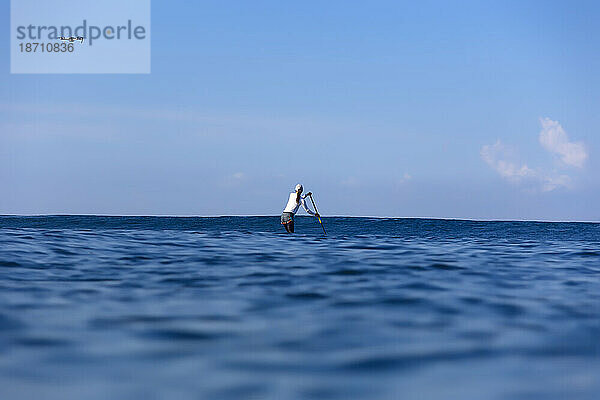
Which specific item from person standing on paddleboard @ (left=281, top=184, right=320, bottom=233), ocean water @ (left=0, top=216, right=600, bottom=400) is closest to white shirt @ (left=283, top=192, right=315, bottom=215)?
person standing on paddleboard @ (left=281, top=184, right=320, bottom=233)

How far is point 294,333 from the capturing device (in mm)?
5582

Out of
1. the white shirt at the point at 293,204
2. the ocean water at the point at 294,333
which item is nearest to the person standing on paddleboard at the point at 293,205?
the white shirt at the point at 293,204

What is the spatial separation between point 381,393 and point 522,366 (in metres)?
1.35

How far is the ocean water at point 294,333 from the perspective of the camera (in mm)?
4059

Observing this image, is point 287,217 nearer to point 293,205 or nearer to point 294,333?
point 293,205

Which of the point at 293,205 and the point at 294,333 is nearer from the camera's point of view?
the point at 294,333

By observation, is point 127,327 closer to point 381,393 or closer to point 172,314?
point 172,314

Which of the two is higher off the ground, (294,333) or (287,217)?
(287,217)

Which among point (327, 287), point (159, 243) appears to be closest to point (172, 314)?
point (327, 287)

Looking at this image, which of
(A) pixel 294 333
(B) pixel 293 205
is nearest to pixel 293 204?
(B) pixel 293 205

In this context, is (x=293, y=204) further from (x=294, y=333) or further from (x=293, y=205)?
(x=294, y=333)

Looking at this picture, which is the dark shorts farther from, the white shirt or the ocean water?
the ocean water

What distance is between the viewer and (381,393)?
394 cm

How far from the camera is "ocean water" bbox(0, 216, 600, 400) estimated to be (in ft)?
13.3
